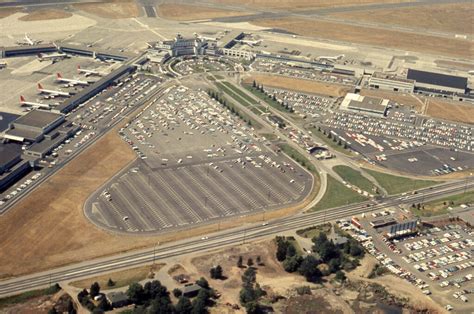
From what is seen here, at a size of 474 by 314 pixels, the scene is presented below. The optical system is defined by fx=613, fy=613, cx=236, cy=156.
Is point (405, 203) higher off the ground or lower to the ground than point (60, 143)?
lower

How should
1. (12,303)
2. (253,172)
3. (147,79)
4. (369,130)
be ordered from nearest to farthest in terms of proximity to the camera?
(12,303) → (253,172) → (369,130) → (147,79)

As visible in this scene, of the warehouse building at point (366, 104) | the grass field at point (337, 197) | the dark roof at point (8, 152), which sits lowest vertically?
the grass field at point (337, 197)

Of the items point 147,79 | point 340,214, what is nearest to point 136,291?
point 340,214

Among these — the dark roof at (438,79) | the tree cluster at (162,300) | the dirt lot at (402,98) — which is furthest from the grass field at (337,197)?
the dark roof at (438,79)

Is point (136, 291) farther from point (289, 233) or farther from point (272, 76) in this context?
point (272, 76)

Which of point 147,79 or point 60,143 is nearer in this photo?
point 60,143

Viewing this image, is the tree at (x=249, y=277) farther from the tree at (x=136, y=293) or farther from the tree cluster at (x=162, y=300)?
the tree at (x=136, y=293)

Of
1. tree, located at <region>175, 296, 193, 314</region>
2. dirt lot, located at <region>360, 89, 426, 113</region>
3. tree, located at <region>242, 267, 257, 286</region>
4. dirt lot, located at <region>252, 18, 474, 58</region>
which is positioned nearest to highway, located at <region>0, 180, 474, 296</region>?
tree, located at <region>242, 267, 257, 286</region>
